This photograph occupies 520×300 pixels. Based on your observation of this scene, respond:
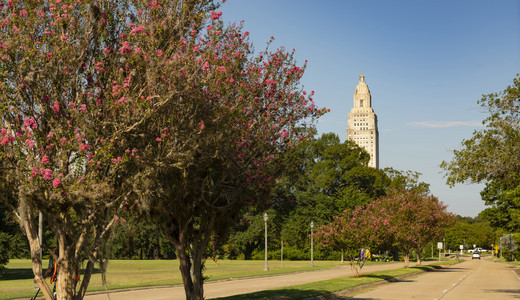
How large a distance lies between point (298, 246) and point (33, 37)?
64245mm

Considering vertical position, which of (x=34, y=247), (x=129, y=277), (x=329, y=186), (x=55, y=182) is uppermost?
(x=329, y=186)

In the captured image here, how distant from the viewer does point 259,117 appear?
1200cm

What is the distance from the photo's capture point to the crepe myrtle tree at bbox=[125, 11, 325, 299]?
9031 millimetres

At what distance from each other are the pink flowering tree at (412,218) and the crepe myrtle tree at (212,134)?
2870 cm

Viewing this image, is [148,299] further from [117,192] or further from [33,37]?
[33,37]

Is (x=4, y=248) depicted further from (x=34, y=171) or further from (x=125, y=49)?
(x=125, y=49)

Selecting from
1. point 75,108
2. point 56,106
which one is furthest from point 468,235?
point 56,106

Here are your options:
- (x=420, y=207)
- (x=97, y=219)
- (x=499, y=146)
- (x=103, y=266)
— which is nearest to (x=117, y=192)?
(x=97, y=219)

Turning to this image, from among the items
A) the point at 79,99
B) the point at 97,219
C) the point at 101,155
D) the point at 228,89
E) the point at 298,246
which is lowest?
the point at 298,246

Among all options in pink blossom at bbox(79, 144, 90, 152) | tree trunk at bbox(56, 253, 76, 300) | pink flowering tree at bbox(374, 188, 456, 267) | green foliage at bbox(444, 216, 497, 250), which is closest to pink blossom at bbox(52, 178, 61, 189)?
pink blossom at bbox(79, 144, 90, 152)

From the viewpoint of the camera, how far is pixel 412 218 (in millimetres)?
43750

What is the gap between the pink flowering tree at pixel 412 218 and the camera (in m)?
41.6

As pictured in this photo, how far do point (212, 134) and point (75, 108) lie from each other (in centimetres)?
286

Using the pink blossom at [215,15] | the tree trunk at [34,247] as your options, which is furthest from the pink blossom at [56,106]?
the pink blossom at [215,15]
